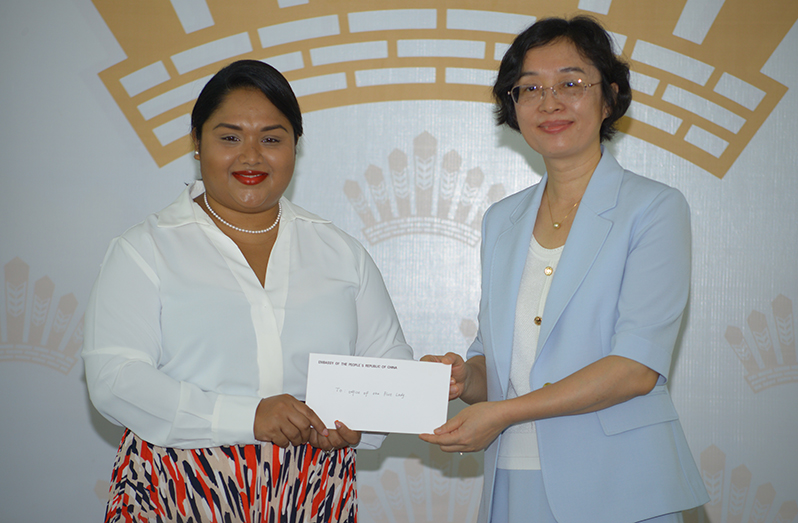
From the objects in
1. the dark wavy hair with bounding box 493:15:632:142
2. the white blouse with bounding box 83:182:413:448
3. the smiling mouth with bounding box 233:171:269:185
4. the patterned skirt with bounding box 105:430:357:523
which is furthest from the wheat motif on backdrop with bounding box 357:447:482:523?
the dark wavy hair with bounding box 493:15:632:142

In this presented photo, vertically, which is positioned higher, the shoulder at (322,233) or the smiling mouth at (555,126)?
the smiling mouth at (555,126)

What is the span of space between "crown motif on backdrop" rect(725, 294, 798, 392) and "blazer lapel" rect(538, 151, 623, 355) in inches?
60.0

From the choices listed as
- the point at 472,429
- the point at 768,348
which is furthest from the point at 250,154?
the point at 768,348

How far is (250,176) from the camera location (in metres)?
1.84

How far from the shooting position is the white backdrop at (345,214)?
2846 mm

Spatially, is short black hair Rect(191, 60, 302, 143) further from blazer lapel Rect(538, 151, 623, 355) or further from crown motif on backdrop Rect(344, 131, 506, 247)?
crown motif on backdrop Rect(344, 131, 506, 247)

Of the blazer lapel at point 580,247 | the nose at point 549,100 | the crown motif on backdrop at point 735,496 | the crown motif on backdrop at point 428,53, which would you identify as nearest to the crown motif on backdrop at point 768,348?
the crown motif on backdrop at point 735,496

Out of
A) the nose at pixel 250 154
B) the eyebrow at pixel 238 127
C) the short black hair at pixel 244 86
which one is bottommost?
the nose at pixel 250 154

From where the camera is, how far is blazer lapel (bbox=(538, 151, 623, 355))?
5.28 ft

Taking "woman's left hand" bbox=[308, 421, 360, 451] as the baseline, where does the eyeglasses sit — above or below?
above

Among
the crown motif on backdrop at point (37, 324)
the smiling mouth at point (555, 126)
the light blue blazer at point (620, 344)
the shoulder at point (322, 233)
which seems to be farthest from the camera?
the crown motif on backdrop at point (37, 324)

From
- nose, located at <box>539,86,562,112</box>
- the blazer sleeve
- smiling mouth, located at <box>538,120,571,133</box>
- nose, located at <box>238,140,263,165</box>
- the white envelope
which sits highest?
nose, located at <box>539,86,562,112</box>

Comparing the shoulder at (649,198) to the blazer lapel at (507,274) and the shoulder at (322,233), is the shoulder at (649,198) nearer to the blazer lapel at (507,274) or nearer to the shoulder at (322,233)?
the blazer lapel at (507,274)

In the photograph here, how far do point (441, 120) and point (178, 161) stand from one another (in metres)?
1.20
